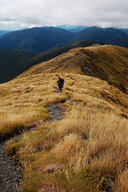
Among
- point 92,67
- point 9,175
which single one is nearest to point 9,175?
point 9,175

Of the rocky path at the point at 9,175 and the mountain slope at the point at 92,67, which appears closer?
the rocky path at the point at 9,175

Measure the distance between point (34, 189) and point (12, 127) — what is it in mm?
3604

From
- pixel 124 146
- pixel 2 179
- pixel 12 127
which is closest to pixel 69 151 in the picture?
pixel 124 146

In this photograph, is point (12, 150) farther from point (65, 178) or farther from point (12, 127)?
point (65, 178)

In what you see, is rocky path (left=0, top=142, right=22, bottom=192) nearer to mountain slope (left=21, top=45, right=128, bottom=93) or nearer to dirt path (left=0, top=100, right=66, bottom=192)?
dirt path (left=0, top=100, right=66, bottom=192)

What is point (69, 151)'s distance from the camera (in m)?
2.94

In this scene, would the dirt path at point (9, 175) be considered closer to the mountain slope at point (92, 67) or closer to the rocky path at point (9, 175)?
the rocky path at point (9, 175)

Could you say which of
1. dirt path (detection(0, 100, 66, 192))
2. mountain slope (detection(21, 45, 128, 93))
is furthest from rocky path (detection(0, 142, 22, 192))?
mountain slope (detection(21, 45, 128, 93))

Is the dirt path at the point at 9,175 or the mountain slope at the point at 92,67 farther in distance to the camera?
the mountain slope at the point at 92,67

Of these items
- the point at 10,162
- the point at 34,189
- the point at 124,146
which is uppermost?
the point at 124,146

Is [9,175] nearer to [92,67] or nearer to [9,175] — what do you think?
[9,175]

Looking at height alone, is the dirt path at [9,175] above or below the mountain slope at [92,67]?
below

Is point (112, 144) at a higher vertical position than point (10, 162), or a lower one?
higher

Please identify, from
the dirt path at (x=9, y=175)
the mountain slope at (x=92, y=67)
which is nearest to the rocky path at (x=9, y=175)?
the dirt path at (x=9, y=175)
